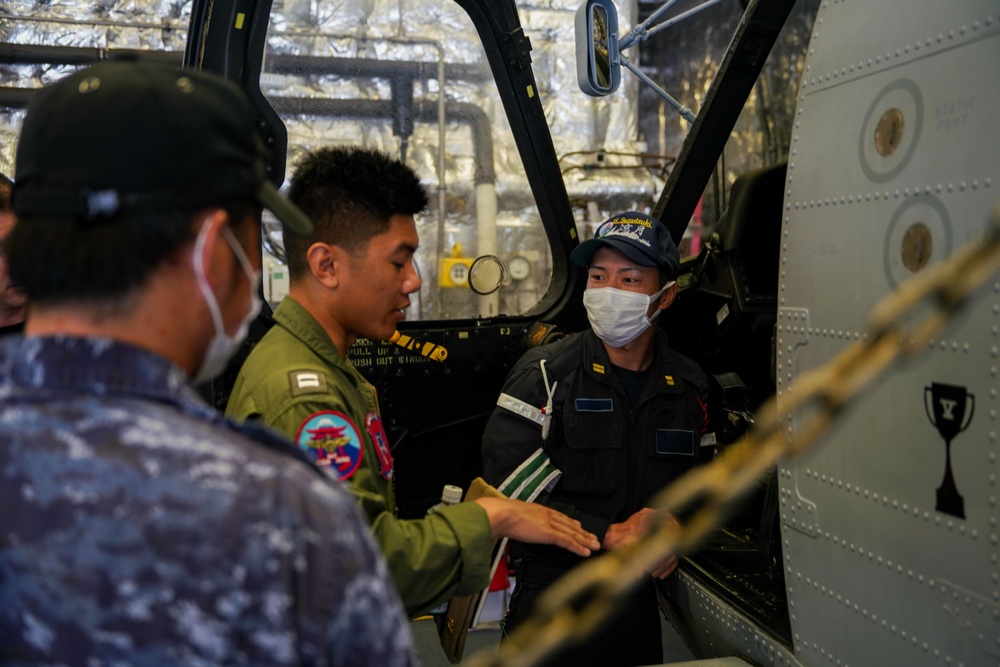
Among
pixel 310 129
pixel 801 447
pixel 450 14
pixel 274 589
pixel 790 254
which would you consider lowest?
pixel 274 589

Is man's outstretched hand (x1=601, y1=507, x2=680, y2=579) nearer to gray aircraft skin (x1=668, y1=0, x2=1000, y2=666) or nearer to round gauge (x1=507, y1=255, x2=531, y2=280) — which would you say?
gray aircraft skin (x1=668, y1=0, x2=1000, y2=666)

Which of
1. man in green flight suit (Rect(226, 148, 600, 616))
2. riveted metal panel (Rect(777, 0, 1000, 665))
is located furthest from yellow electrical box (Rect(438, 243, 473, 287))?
riveted metal panel (Rect(777, 0, 1000, 665))

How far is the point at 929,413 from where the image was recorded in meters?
1.49

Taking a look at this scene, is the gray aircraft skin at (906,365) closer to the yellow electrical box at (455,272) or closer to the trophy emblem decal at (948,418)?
the trophy emblem decal at (948,418)

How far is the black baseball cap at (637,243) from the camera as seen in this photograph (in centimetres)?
263

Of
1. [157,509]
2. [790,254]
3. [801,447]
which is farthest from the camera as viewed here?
[790,254]

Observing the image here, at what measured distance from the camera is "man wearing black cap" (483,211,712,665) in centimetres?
249

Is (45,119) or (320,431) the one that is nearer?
(45,119)

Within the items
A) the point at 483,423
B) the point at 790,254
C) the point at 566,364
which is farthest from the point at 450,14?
the point at 790,254

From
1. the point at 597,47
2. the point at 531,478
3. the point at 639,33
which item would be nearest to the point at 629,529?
the point at 531,478

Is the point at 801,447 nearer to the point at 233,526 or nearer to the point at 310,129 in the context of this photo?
the point at 233,526

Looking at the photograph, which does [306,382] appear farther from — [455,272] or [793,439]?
[455,272]

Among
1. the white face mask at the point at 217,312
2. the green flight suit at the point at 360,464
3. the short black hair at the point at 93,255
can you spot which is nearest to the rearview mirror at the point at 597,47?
the green flight suit at the point at 360,464

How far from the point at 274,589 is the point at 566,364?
1908 millimetres
